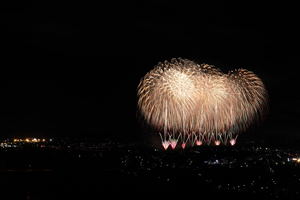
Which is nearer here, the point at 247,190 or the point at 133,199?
the point at 133,199

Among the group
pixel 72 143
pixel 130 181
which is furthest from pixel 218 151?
pixel 72 143

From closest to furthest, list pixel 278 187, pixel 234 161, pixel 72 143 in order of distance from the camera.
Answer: pixel 278 187, pixel 234 161, pixel 72 143

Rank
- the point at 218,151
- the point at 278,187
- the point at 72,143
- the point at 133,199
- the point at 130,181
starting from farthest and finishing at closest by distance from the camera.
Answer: the point at 72,143 → the point at 218,151 → the point at 130,181 → the point at 278,187 → the point at 133,199

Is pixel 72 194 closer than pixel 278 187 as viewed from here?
Yes

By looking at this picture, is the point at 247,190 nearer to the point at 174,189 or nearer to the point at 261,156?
the point at 174,189

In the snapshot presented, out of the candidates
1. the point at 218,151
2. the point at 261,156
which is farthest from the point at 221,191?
the point at 261,156

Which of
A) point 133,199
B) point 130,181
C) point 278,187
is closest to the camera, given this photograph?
point 133,199

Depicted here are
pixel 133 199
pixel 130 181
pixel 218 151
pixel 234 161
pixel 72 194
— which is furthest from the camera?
pixel 218 151

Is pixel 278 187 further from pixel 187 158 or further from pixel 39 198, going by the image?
pixel 187 158
